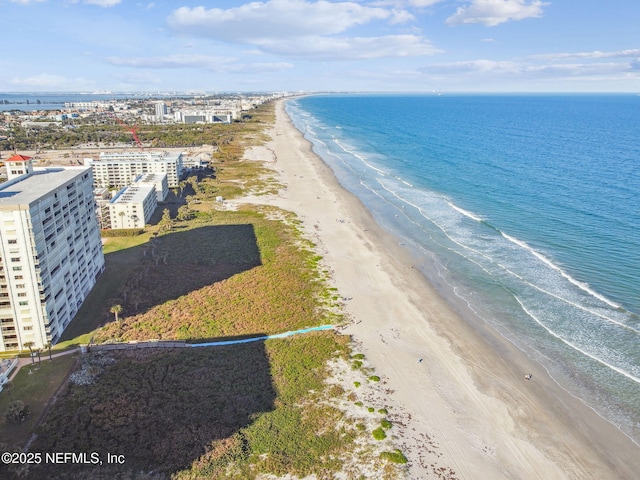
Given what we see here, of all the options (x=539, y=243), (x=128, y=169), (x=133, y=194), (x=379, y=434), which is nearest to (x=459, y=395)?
(x=379, y=434)

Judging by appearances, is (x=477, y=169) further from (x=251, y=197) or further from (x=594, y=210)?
(x=251, y=197)

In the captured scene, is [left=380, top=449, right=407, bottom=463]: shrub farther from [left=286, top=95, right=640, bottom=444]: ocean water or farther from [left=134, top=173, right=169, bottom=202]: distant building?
[left=134, top=173, right=169, bottom=202]: distant building

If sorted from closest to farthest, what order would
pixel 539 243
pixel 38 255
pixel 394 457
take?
pixel 394 457
pixel 38 255
pixel 539 243

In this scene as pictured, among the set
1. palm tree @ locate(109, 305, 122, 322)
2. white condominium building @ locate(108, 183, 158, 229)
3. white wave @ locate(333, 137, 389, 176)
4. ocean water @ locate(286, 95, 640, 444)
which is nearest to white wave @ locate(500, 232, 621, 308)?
ocean water @ locate(286, 95, 640, 444)

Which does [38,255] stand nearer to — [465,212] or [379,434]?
[379,434]

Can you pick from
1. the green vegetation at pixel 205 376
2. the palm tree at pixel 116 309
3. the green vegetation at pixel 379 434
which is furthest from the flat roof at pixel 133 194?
the green vegetation at pixel 379 434

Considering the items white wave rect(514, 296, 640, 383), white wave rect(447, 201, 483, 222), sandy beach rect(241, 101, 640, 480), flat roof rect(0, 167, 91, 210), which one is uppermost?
flat roof rect(0, 167, 91, 210)
